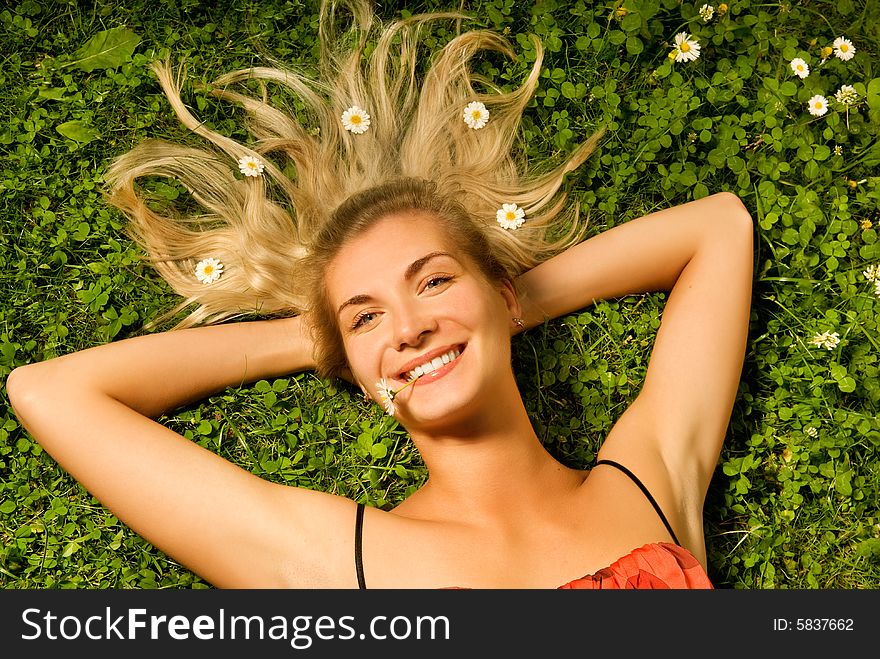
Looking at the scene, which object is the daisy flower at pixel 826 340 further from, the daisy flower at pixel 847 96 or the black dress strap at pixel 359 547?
the black dress strap at pixel 359 547

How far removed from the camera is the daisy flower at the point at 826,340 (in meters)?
4.12

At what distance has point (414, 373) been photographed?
3.27 meters

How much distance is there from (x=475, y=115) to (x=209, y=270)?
142 centimetres

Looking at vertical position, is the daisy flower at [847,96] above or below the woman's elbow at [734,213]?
above

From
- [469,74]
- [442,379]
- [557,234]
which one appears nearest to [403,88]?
[469,74]

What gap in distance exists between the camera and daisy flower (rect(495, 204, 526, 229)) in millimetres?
4125

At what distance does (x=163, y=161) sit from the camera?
4227mm

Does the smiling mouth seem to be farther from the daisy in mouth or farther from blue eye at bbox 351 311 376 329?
blue eye at bbox 351 311 376 329

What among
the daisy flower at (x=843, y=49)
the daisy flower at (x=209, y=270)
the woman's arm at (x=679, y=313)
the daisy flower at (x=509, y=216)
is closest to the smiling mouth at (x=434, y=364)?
the woman's arm at (x=679, y=313)

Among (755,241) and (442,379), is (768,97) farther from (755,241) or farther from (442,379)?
(442,379)

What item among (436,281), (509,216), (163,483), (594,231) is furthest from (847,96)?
(163,483)

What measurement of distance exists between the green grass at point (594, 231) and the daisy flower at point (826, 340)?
0.05 metres

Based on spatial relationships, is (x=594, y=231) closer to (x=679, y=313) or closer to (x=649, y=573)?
(x=679, y=313)

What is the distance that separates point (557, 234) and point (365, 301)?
1.25 meters
